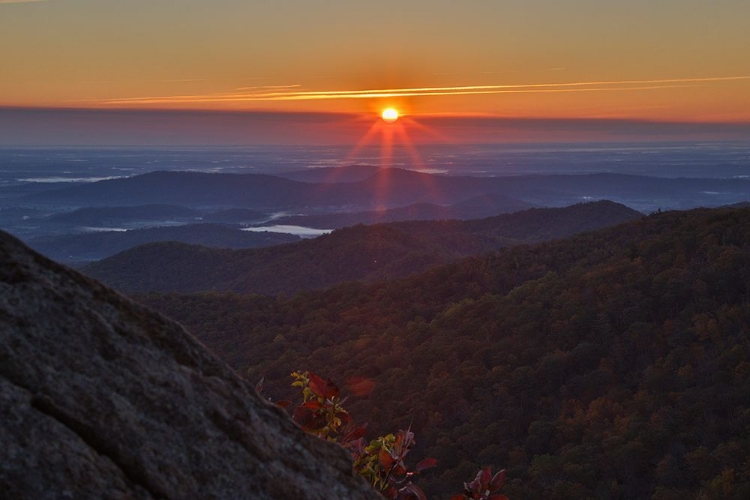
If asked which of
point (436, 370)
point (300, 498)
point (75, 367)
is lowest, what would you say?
point (436, 370)

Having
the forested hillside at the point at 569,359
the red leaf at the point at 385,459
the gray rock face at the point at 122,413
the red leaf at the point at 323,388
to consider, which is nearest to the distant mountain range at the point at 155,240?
the forested hillside at the point at 569,359

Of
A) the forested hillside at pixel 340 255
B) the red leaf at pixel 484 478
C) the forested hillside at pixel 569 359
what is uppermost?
the red leaf at pixel 484 478

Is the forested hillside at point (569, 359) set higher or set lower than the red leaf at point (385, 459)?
lower

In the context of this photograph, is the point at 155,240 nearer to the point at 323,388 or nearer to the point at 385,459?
the point at 323,388

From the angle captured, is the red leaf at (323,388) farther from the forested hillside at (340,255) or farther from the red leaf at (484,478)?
the forested hillside at (340,255)

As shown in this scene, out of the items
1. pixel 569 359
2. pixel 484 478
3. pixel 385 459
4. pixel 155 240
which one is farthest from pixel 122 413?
pixel 155 240

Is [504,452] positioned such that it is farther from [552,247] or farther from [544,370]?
[552,247]

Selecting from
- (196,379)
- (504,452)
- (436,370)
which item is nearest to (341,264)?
(436,370)
